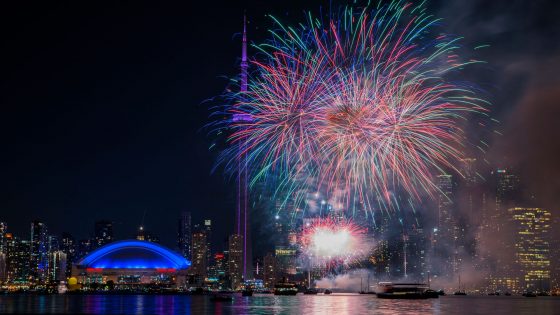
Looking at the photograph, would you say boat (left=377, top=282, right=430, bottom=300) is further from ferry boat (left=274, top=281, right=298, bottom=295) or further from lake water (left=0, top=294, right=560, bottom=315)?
lake water (left=0, top=294, right=560, bottom=315)

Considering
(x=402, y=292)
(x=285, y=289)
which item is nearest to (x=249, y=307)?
(x=402, y=292)

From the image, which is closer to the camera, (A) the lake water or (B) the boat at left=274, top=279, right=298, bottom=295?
(A) the lake water

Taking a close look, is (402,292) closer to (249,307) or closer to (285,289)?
(285,289)

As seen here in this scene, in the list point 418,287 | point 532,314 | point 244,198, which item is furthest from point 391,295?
point 532,314

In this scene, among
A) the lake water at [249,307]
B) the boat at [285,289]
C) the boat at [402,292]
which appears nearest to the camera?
the lake water at [249,307]

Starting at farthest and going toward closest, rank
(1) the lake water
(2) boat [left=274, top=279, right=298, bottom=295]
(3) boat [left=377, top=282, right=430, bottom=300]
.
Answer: (2) boat [left=274, top=279, right=298, bottom=295]
(3) boat [left=377, top=282, right=430, bottom=300]
(1) the lake water

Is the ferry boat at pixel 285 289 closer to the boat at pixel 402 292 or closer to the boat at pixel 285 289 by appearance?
the boat at pixel 285 289

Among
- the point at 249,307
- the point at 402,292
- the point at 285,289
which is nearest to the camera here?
the point at 249,307

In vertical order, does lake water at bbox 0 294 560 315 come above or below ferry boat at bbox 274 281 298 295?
above

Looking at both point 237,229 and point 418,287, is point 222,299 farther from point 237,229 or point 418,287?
point 418,287

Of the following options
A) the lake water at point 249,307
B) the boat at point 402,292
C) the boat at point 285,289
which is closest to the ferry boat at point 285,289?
the boat at point 285,289

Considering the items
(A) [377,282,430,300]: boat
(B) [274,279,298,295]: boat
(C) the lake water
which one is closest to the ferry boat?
(B) [274,279,298,295]: boat
